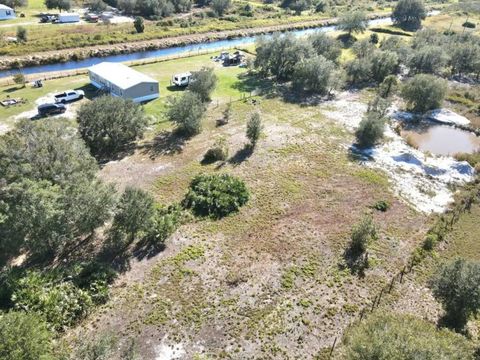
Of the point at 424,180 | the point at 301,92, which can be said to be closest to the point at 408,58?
the point at 301,92

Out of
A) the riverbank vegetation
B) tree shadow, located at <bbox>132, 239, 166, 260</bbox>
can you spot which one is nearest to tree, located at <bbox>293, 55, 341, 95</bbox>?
the riverbank vegetation

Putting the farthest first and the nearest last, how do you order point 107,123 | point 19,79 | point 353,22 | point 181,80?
point 353,22, point 181,80, point 19,79, point 107,123

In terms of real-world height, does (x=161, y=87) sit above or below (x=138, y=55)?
above

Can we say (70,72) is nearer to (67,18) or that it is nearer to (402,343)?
(67,18)

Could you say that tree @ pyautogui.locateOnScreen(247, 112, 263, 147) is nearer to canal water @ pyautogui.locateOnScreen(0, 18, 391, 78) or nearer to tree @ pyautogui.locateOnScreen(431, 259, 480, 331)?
tree @ pyautogui.locateOnScreen(431, 259, 480, 331)

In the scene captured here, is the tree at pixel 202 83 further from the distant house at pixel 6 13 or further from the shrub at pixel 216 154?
the distant house at pixel 6 13

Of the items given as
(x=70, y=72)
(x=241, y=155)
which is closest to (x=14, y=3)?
(x=70, y=72)
